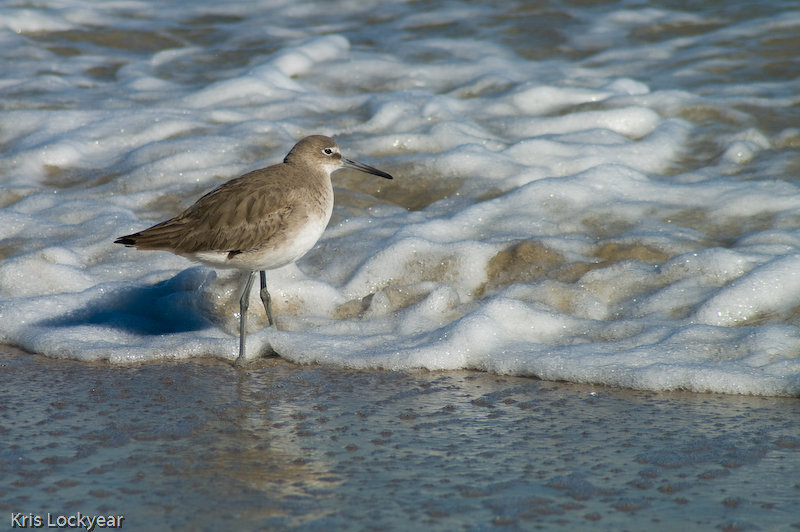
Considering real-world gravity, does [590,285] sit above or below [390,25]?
below

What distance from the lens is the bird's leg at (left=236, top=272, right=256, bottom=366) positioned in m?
4.87

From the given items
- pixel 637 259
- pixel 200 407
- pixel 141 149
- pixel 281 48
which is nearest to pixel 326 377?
pixel 200 407

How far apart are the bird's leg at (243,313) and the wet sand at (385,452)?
0.53 ft

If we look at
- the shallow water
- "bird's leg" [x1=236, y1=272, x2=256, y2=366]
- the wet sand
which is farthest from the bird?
the wet sand

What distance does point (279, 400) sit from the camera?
14.0ft

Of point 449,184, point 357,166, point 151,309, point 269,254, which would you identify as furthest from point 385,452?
point 449,184

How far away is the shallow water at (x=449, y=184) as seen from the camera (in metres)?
4.96

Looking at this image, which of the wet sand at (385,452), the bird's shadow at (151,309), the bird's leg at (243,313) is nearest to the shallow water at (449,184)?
the bird's shadow at (151,309)

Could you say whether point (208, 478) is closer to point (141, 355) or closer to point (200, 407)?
point (200, 407)

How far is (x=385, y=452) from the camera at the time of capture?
3.54 m

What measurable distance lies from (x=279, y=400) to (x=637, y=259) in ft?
8.37

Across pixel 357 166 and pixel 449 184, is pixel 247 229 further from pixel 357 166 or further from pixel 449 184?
pixel 449 184

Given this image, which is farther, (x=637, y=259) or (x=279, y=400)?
(x=637, y=259)

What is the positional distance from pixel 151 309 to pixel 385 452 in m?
2.56
